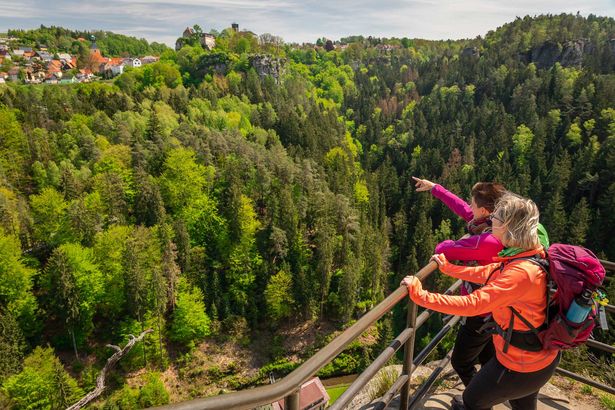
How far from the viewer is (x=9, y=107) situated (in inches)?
2078

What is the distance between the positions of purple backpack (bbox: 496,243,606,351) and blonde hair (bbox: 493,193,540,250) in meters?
0.15

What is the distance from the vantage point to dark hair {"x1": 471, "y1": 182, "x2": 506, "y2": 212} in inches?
171

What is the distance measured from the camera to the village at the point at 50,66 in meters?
84.8

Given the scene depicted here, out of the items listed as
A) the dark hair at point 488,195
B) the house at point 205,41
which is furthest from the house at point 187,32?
the dark hair at point 488,195

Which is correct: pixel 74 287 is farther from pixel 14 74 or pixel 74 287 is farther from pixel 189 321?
pixel 14 74

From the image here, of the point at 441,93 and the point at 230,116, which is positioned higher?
the point at 441,93

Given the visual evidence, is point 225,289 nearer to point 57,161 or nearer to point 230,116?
point 57,161

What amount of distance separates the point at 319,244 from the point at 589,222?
3886cm

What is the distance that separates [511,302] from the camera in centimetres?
305

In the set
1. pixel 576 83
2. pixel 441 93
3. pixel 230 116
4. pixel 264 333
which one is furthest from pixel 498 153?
pixel 264 333

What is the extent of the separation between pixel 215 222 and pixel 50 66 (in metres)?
82.4

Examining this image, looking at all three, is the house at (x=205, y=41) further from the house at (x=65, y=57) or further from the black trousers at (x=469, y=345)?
the black trousers at (x=469, y=345)

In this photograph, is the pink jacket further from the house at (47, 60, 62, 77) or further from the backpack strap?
the house at (47, 60, 62, 77)

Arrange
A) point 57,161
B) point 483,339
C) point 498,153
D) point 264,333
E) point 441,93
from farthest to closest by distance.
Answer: point 441,93
point 498,153
point 57,161
point 264,333
point 483,339
